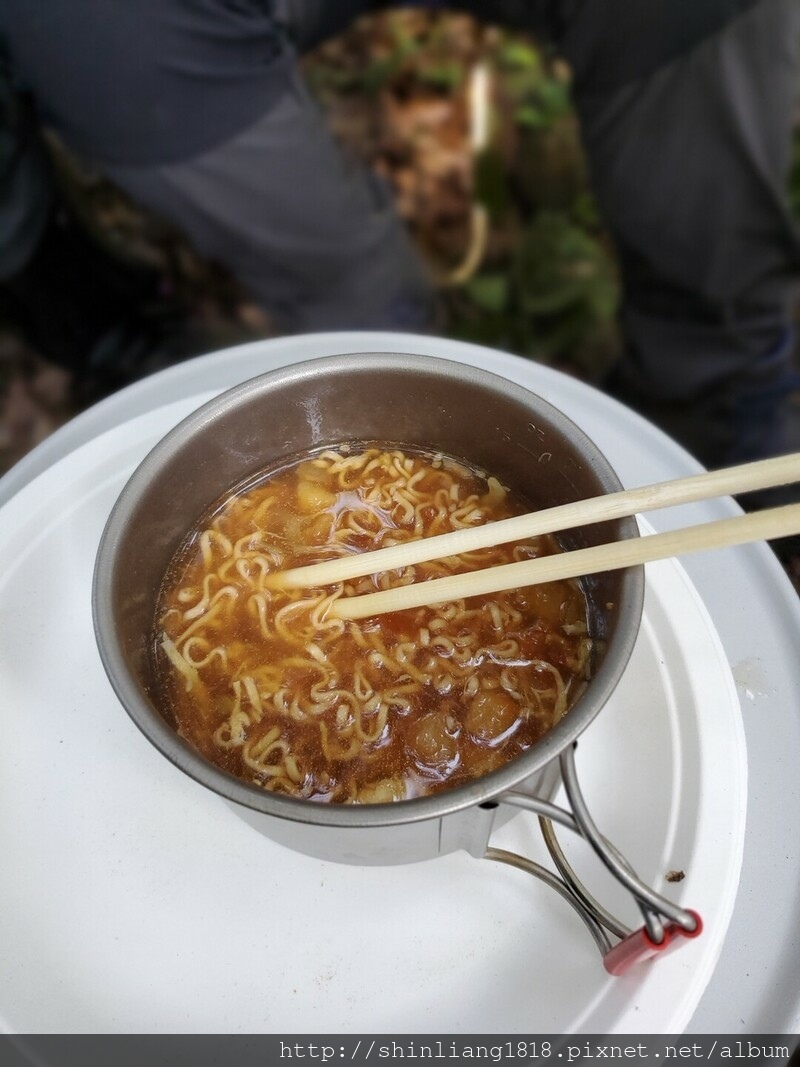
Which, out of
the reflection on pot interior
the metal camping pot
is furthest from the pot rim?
the reflection on pot interior

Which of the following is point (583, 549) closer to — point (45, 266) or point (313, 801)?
point (313, 801)

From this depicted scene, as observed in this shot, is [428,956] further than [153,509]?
No

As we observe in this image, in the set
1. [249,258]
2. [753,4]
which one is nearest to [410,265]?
[249,258]

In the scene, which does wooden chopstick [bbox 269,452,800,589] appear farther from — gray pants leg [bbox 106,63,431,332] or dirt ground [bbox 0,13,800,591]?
dirt ground [bbox 0,13,800,591]

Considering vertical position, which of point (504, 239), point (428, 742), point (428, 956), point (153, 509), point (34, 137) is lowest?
point (504, 239)

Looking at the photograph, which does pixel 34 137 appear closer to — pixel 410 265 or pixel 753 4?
pixel 410 265

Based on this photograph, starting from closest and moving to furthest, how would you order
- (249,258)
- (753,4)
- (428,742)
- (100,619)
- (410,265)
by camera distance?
(100,619) → (428,742) → (753,4) → (249,258) → (410,265)

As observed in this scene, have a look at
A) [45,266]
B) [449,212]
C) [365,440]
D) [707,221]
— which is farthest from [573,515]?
[449,212]

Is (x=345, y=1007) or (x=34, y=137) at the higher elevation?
(x=34, y=137)

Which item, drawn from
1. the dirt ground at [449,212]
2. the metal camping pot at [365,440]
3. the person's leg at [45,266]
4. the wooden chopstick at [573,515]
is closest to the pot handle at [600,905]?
the metal camping pot at [365,440]
